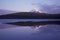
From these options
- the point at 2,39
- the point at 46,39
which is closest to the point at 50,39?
the point at 46,39

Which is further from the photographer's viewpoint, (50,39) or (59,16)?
(59,16)

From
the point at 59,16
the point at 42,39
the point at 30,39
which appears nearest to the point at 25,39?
the point at 30,39

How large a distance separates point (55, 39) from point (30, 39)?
3.97 feet

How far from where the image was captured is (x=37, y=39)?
7.09 meters

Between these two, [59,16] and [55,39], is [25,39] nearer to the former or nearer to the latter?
[55,39]

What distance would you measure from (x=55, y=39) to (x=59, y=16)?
3988 centimetres

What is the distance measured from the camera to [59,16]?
46031 mm

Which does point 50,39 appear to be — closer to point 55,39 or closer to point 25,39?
point 55,39

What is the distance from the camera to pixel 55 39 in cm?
704

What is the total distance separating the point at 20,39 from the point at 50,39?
1454 millimetres

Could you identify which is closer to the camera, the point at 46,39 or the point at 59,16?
the point at 46,39

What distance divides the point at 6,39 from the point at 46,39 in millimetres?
1942

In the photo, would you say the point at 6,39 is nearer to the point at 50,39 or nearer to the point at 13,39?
the point at 13,39

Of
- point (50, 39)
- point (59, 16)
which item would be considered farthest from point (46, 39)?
point (59, 16)
